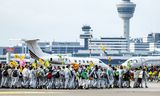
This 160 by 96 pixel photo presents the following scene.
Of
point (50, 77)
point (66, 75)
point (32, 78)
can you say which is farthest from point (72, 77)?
point (32, 78)

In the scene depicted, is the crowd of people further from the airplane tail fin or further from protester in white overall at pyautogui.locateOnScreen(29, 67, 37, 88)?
the airplane tail fin

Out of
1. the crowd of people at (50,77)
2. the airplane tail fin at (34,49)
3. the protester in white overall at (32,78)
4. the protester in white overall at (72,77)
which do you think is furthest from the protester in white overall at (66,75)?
A: the airplane tail fin at (34,49)

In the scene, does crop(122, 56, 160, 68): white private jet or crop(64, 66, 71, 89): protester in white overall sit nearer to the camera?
crop(64, 66, 71, 89): protester in white overall

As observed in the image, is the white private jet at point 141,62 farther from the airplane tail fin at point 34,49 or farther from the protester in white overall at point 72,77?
the protester in white overall at point 72,77

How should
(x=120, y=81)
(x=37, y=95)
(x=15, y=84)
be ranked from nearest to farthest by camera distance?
(x=37, y=95) → (x=15, y=84) → (x=120, y=81)

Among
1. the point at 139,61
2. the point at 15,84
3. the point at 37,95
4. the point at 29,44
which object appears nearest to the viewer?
the point at 37,95

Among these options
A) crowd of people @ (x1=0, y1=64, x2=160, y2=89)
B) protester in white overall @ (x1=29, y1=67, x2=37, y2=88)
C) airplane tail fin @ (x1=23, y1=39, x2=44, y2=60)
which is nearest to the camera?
crowd of people @ (x1=0, y1=64, x2=160, y2=89)

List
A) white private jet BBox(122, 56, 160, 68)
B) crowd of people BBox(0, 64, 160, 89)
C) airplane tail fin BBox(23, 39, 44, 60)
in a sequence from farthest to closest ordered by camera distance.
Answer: white private jet BBox(122, 56, 160, 68) → airplane tail fin BBox(23, 39, 44, 60) → crowd of people BBox(0, 64, 160, 89)

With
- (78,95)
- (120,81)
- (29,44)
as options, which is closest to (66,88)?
(120,81)

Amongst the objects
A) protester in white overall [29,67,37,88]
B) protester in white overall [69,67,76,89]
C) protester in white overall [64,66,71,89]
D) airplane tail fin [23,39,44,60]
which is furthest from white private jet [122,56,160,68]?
protester in white overall [29,67,37,88]

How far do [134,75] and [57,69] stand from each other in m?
7.35

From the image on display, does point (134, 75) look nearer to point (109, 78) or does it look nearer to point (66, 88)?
point (109, 78)

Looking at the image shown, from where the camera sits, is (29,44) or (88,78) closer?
(88,78)

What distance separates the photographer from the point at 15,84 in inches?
2062
